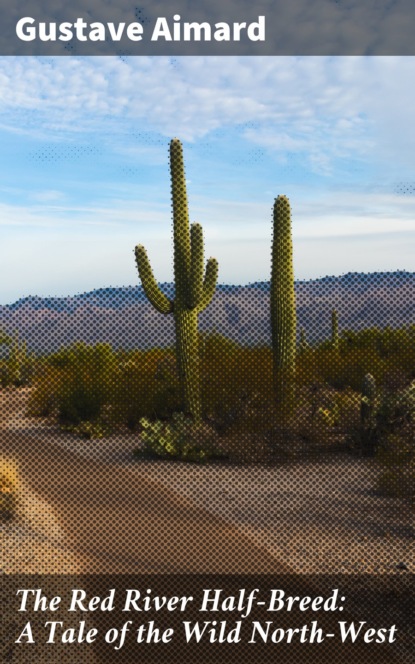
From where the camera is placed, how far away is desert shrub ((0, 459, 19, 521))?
384 inches

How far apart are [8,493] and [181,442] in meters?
4.78

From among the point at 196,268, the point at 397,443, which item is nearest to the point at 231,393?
the point at 196,268

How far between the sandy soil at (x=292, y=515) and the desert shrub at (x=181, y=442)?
385 mm

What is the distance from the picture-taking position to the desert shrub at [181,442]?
46.9 ft

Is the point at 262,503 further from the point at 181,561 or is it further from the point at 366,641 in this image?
the point at 366,641

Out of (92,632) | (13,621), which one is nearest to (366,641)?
(92,632)

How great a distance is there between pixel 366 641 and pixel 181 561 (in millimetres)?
2454

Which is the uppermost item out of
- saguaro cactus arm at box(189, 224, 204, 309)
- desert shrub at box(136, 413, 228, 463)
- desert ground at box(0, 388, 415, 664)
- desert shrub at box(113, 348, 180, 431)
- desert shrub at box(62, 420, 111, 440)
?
saguaro cactus arm at box(189, 224, 204, 309)

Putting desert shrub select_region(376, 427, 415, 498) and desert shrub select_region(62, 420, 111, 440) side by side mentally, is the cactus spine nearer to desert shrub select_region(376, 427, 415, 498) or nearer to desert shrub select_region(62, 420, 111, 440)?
desert shrub select_region(62, 420, 111, 440)

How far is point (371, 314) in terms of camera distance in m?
73.7

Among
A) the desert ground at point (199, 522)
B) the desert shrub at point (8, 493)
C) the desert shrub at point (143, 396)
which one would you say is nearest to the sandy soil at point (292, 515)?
the desert ground at point (199, 522)

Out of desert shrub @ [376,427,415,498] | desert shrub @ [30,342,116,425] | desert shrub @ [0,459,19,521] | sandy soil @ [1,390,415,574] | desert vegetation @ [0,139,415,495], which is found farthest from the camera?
desert shrub @ [30,342,116,425]

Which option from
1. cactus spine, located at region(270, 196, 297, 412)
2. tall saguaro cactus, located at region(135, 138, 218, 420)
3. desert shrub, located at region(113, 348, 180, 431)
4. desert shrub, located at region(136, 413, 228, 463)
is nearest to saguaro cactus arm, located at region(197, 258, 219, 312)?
tall saguaro cactus, located at region(135, 138, 218, 420)

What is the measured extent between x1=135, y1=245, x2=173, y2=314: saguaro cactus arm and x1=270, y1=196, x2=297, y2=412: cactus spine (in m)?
2.36
